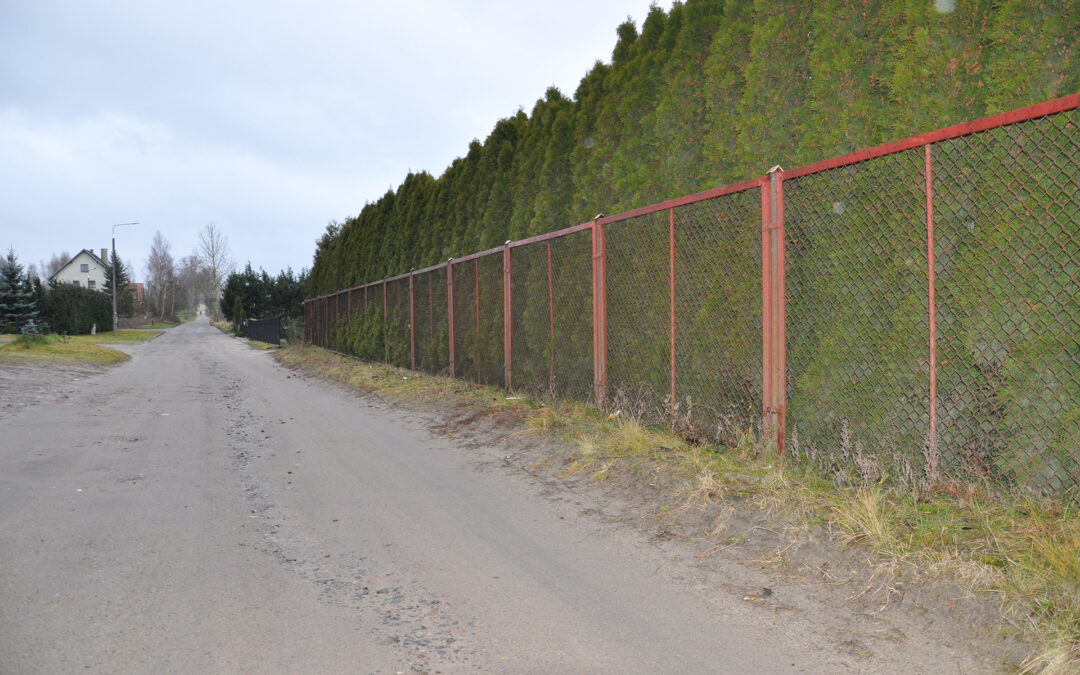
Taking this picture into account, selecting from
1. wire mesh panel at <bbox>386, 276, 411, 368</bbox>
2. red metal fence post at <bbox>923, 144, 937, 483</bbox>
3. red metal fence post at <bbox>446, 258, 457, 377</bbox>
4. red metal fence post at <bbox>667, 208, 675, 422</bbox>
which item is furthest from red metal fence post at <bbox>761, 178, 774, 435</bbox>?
wire mesh panel at <bbox>386, 276, 411, 368</bbox>

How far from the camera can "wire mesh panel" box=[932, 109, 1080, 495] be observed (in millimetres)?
3527

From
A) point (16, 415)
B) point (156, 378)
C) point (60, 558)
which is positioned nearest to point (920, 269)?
point (60, 558)

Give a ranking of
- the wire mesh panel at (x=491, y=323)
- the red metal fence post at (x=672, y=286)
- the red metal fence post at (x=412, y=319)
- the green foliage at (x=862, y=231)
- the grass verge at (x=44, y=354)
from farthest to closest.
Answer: the grass verge at (x=44, y=354)
the red metal fence post at (x=412, y=319)
the wire mesh panel at (x=491, y=323)
the red metal fence post at (x=672, y=286)
the green foliage at (x=862, y=231)

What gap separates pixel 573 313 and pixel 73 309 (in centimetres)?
4545

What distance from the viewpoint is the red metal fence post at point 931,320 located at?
3865 mm

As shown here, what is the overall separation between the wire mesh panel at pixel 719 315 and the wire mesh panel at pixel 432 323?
23.5 feet

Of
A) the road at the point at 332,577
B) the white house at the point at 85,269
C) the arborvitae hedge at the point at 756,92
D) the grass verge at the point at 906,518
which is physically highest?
the white house at the point at 85,269

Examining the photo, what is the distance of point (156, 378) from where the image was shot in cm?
1495

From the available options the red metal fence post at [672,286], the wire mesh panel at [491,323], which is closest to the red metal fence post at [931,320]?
the red metal fence post at [672,286]

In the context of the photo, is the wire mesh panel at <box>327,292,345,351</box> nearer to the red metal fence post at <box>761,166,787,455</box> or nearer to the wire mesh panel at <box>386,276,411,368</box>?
the wire mesh panel at <box>386,276,411,368</box>

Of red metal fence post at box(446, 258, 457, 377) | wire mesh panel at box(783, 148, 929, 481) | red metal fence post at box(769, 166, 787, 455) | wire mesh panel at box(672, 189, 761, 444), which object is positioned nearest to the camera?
wire mesh panel at box(783, 148, 929, 481)

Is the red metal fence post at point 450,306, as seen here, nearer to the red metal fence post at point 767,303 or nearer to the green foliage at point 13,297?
the red metal fence post at point 767,303

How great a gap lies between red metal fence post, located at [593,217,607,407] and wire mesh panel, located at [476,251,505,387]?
293cm

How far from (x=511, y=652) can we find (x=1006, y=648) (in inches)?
74.5
